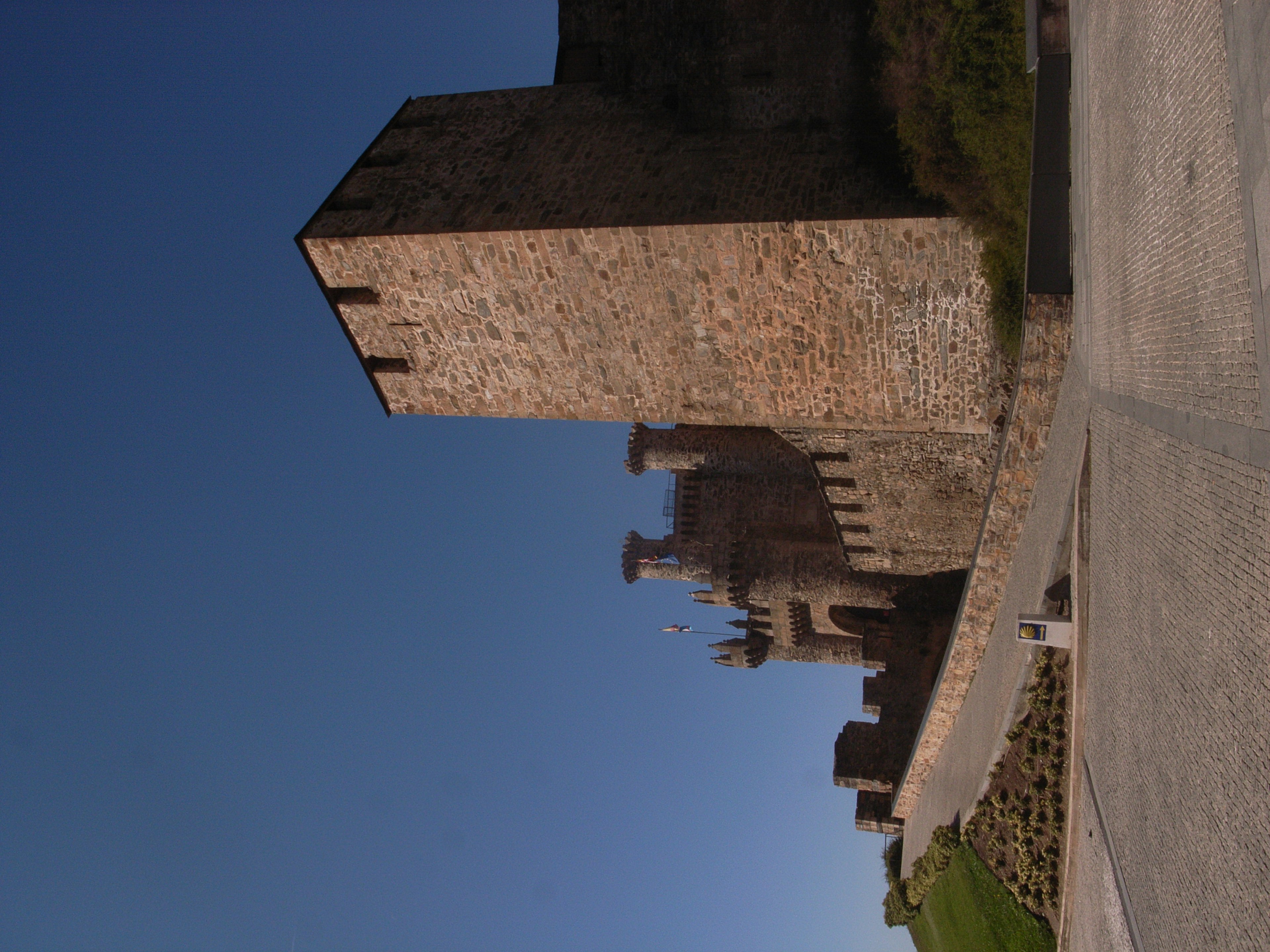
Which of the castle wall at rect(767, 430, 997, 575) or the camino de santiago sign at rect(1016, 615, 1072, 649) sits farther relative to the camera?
the castle wall at rect(767, 430, 997, 575)

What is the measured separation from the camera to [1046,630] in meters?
8.60

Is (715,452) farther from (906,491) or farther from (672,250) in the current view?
(672,250)

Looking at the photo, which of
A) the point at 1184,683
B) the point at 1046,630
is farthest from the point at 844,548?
the point at 1184,683

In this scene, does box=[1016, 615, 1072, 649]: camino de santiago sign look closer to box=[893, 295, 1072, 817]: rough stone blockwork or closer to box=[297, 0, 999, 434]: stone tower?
box=[893, 295, 1072, 817]: rough stone blockwork

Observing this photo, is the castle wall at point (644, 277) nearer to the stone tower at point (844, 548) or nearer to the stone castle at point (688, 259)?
the stone castle at point (688, 259)

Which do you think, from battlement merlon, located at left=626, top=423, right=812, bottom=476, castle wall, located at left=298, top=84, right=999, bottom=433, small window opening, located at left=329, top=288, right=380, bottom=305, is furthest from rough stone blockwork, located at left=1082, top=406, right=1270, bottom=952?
battlement merlon, located at left=626, top=423, right=812, bottom=476

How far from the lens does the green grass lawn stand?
31.2 feet

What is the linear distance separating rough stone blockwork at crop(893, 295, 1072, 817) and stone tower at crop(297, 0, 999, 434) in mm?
697

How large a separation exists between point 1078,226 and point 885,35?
3474mm

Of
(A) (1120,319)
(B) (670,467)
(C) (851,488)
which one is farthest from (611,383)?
(B) (670,467)

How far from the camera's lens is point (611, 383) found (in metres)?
11.0

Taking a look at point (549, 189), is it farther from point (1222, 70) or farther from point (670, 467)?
point (670, 467)

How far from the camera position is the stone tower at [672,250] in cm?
928

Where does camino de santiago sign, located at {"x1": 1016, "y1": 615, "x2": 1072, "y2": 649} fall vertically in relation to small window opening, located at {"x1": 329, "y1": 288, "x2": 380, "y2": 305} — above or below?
below
